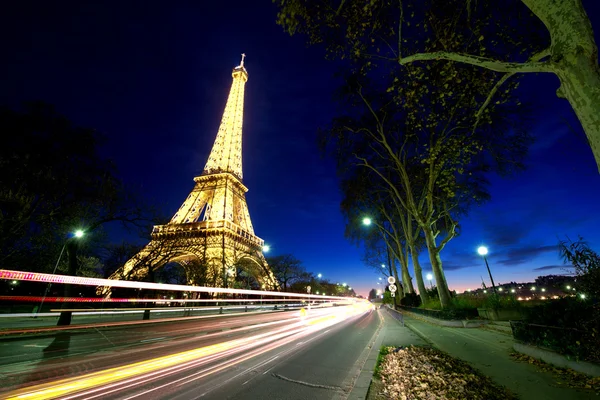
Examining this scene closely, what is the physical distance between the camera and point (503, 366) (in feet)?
19.2

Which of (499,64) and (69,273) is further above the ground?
(499,64)

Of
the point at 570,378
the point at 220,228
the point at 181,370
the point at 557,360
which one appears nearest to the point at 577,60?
the point at 570,378

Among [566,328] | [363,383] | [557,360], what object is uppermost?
[566,328]

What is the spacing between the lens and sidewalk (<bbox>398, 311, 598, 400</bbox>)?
4219mm

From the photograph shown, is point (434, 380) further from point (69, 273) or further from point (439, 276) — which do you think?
point (69, 273)

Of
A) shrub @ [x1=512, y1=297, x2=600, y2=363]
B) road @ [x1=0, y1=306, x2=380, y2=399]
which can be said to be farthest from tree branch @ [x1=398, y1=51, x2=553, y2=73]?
road @ [x1=0, y1=306, x2=380, y2=399]

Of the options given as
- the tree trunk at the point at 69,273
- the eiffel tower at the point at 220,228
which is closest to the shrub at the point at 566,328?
the tree trunk at the point at 69,273

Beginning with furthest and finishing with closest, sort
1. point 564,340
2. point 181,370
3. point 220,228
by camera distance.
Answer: point 220,228, point 181,370, point 564,340

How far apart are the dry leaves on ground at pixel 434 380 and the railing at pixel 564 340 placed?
1.76m

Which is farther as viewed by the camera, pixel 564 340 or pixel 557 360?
pixel 557 360

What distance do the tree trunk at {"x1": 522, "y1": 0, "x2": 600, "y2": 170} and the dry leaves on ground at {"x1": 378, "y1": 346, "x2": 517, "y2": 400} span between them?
13.2 ft

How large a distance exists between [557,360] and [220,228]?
40.6 m

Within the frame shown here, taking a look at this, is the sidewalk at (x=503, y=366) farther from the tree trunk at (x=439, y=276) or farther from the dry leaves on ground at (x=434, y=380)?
the tree trunk at (x=439, y=276)

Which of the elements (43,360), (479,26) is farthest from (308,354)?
(479,26)
